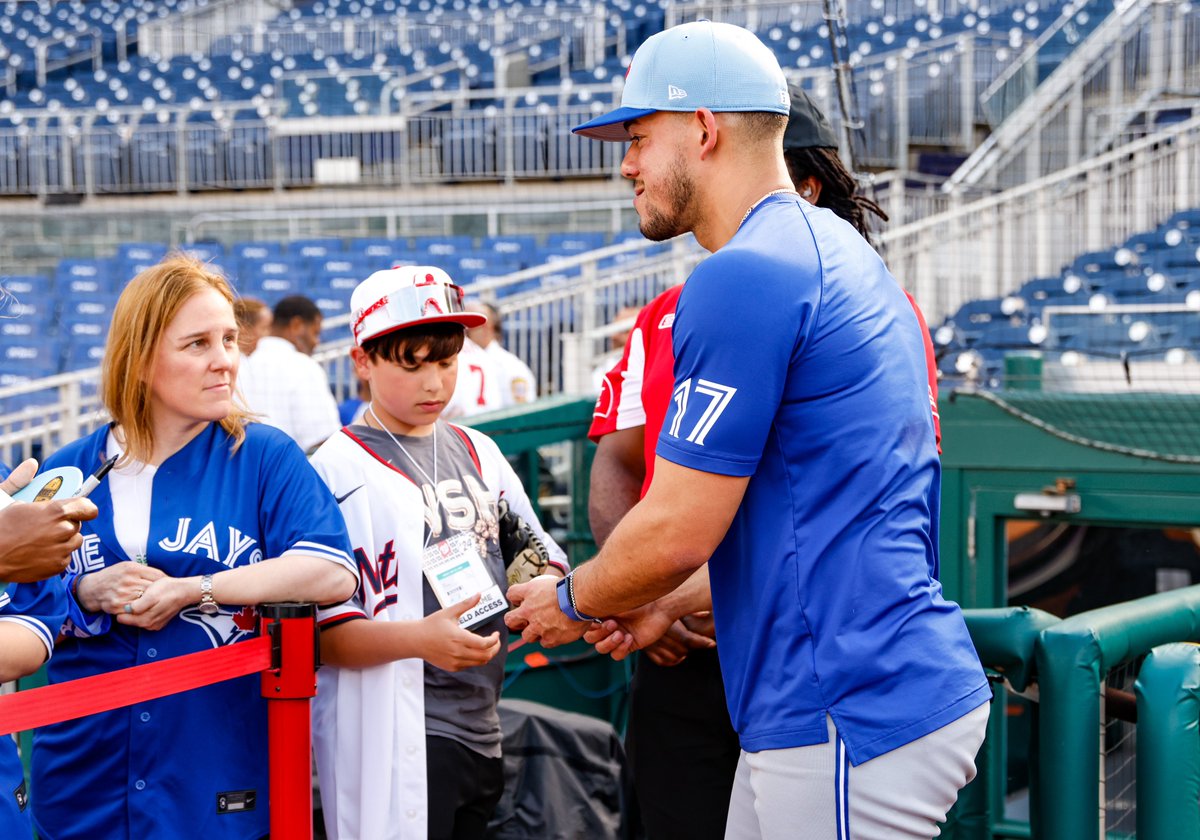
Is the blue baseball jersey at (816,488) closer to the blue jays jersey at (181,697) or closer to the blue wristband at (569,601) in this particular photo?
the blue wristband at (569,601)

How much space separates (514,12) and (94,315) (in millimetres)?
9042

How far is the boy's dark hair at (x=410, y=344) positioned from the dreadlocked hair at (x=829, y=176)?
0.83 metres

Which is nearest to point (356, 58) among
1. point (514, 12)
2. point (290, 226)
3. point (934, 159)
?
point (514, 12)

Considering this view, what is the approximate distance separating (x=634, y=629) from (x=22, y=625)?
1.03 m

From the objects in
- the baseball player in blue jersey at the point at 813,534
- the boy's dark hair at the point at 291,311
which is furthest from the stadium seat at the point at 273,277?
the baseball player in blue jersey at the point at 813,534

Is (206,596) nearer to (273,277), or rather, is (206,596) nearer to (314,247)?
(273,277)

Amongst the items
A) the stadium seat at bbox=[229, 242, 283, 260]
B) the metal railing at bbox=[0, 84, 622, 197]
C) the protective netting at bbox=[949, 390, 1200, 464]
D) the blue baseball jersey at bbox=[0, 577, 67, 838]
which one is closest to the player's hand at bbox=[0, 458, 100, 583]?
the blue baseball jersey at bbox=[0, 577, 67, 838]

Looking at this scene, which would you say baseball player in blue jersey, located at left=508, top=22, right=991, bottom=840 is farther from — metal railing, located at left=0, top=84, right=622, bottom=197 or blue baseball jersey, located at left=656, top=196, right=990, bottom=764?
metal railing, located at left=0, top=84, right=622, bottom=197

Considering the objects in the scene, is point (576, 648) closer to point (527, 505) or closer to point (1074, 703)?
point (527, 505)

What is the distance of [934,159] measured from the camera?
14.2m

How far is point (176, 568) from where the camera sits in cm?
232

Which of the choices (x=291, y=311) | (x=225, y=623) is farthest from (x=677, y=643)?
(x=291, y=311)

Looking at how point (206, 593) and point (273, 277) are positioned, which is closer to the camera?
point (206, 593)

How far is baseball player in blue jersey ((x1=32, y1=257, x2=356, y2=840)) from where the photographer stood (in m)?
2.29
